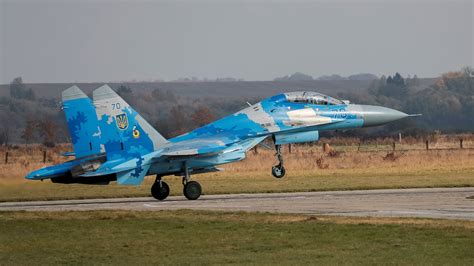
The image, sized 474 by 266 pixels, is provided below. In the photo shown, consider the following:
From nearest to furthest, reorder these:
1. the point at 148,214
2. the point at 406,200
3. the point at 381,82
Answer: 1. the point at 148,214
2. the point at 406,200
3. the point at 381,82

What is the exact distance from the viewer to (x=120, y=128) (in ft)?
106

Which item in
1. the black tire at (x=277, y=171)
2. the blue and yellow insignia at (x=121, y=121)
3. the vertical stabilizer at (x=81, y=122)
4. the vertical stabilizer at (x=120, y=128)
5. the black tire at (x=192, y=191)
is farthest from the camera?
the black tire at (x=277, y=171)

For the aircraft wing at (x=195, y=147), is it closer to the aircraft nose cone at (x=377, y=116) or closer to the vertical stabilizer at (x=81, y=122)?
the vertical stabilizer at (x=81, y=122)

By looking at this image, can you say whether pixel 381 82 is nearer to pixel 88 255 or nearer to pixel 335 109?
pixel 335 109

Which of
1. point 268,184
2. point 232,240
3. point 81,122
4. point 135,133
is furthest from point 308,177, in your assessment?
point 232,240

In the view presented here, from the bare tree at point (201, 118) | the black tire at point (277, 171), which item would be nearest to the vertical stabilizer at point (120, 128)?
the black tire at point (277, 171)

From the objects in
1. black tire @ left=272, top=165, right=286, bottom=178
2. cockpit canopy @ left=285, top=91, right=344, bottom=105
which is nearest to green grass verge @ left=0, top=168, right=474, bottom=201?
black tire @ left=272, top=165, right=286, bottom=178

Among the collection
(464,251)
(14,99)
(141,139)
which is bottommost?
(464,251)

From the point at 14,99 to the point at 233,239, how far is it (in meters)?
85.6

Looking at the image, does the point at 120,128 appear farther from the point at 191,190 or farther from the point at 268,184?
the point at 268,184

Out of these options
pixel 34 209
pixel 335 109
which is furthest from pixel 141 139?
pixel 335 109

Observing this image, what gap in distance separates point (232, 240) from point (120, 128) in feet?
36.3

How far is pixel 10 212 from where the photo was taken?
96.7 feet

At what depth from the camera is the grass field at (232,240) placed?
1941cm
